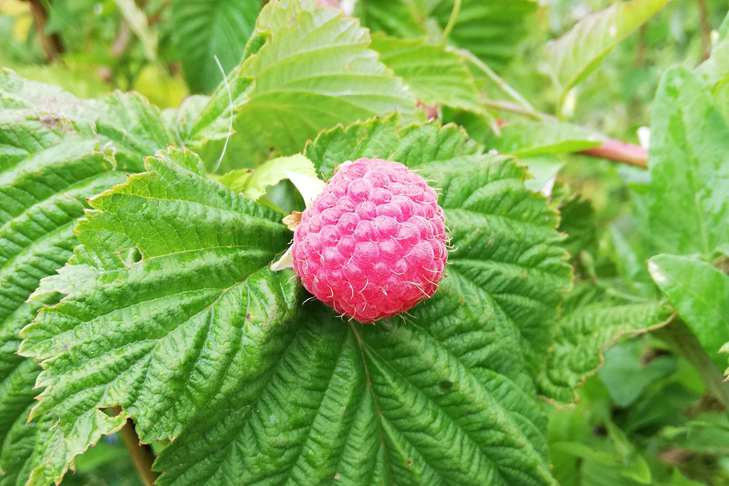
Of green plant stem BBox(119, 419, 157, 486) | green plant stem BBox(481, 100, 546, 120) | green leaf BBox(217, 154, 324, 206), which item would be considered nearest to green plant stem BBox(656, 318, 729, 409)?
green plant stem BBox(481, 100, 546, 120)

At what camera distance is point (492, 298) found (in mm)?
762

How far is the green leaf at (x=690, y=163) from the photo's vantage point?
2.81 ft

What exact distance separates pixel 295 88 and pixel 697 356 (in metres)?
0.68

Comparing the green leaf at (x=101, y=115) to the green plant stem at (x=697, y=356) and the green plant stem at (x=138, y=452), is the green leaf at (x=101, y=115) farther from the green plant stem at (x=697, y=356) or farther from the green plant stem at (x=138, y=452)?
the green plant stem at (x=697, y=356)

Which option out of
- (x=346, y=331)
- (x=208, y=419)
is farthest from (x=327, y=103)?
(x=208, y=419)

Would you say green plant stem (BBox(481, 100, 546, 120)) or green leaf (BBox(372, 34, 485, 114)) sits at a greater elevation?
green leaf (BBox(372, 34, 485, 114))

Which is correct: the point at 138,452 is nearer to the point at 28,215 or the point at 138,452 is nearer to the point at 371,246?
the point at 28,215

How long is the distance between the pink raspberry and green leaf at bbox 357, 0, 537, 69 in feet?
2.23

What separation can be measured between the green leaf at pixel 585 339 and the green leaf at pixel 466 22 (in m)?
0.58

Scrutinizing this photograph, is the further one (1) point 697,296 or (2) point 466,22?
(2) point 466,22

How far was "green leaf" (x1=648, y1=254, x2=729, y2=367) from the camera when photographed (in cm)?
76

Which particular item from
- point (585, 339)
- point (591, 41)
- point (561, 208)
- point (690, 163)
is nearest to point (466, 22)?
point (591, 41)

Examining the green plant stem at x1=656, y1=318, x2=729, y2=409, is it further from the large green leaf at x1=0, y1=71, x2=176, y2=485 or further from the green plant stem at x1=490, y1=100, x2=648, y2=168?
the large green leaf at x1=0, y1=71, x2=176, y2=485

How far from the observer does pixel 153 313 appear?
1.96ft
